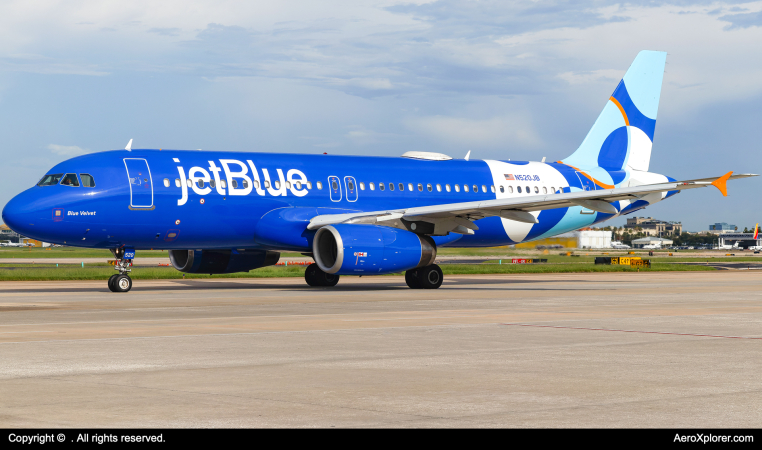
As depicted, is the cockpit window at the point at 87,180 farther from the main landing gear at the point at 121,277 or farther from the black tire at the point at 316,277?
the black tire at the point at 316,277

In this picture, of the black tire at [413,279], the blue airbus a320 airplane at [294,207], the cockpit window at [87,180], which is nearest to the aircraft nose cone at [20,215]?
the blue airbus a320 airplane at [294,207]

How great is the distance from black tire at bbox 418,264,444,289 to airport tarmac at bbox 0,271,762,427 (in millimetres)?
7405

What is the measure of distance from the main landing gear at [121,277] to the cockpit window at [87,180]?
7.31 feet

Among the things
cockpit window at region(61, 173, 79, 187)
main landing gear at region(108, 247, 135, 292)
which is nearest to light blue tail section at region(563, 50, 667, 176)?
main landing gear at region(108, 247, 135, 292)

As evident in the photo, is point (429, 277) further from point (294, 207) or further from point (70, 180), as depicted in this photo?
point (70, 180)

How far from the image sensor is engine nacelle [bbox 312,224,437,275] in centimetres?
2586

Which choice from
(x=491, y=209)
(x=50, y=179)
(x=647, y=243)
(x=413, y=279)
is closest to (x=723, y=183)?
(x=491, y=209)

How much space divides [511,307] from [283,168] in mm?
10950

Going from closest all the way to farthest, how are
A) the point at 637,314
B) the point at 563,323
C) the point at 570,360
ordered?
the point at 570,360 < the point at 563,323 < the point at 637,314

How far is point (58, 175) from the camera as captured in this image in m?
25.8

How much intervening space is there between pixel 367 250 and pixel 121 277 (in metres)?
7.40

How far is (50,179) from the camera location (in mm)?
25891
